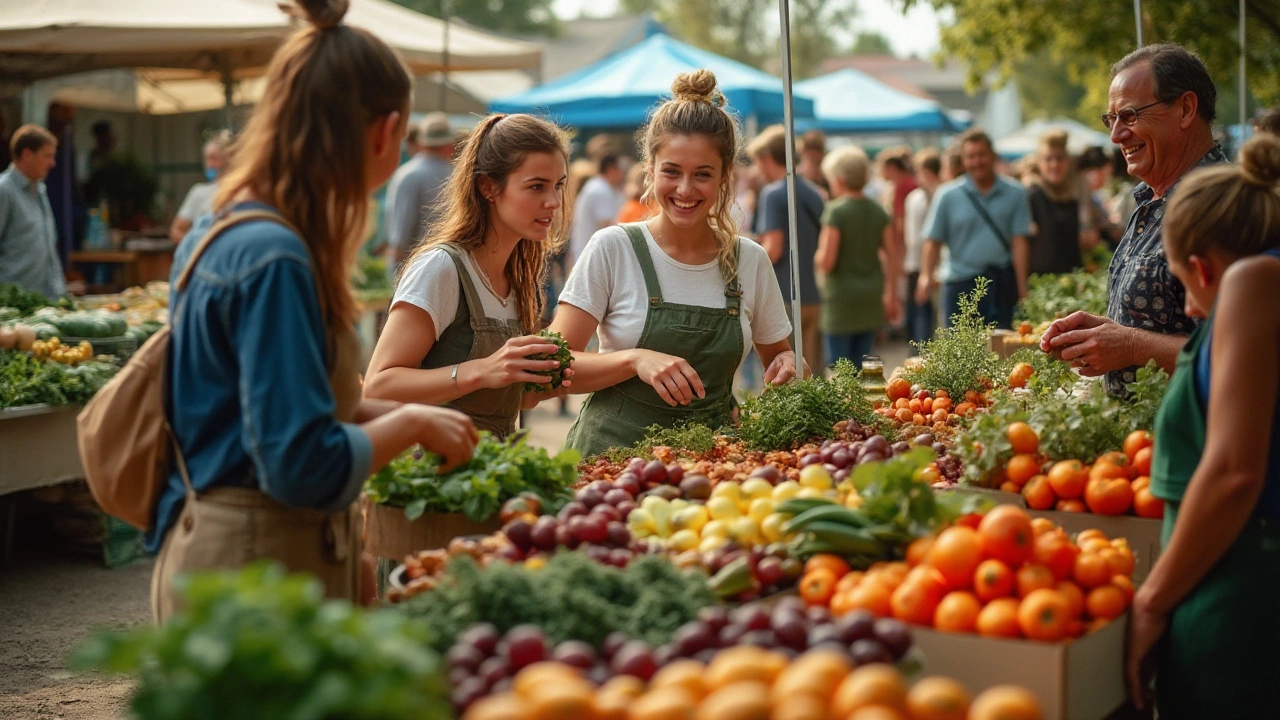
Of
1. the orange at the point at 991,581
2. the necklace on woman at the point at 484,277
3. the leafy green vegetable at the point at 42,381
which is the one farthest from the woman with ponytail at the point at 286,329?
the leafy green vegetable at the point at 42,381

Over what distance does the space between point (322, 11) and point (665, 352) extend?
2.02m

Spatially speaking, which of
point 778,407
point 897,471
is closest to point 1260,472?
point 897,471

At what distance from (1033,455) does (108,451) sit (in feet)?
7.05

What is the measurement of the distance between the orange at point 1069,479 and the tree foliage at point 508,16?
56.4 meters

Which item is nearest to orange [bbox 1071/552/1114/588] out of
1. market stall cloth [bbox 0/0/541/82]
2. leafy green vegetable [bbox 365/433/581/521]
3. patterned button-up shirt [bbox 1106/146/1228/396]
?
leafy green vegetable [bbox 365/433/581/521]

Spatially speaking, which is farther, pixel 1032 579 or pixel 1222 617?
pixel 1222 617

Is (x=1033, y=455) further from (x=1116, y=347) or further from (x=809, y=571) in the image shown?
(x=809, y=571)

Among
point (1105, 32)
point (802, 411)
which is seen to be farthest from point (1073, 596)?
point (1105, 32)

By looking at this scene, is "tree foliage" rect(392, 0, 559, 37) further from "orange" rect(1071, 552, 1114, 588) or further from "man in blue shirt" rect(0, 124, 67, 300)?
"orange" rect(1071, 552, 1114, 588)

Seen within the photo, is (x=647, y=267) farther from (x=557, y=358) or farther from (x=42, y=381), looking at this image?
(x=42, y=381)

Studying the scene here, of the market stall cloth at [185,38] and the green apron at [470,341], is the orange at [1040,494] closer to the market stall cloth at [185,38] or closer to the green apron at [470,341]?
the green apron at [470,341]

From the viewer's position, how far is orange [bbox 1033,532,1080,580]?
2.32 m

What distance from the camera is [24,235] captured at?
817cm

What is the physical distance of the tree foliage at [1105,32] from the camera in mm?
10344
